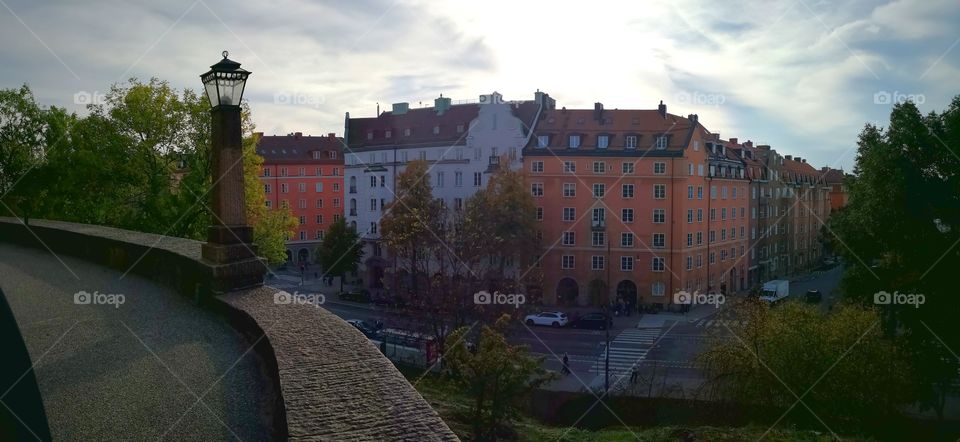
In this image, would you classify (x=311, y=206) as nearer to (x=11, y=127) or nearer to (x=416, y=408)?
(x=11, y=127)

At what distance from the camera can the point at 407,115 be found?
65.0 m

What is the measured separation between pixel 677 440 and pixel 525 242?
3131cm

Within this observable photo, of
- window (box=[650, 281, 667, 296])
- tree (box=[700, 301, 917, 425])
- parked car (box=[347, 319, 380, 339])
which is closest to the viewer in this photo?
tree (box=[700, 301, 917, 425])

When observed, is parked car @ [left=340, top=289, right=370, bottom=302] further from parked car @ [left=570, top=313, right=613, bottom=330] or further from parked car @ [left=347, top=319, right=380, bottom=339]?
parked car @ [left=570, top=313, right=613, bottom=330]

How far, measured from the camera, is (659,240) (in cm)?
5284

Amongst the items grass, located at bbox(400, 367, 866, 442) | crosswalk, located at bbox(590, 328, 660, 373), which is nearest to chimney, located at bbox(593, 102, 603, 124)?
crosswalk, located at bbox(590, 328, 660, 373)

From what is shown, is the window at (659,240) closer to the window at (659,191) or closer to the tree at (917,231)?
the window at (659,191)

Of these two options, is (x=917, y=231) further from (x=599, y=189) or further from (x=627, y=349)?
(x=599, y=189)

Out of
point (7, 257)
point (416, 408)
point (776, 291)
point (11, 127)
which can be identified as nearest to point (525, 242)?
point (776, 291)

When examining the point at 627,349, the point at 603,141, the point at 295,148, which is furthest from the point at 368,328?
the point at 295,148

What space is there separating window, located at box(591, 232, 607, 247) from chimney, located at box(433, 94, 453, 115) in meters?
18.4

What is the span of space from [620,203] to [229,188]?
1754 inches

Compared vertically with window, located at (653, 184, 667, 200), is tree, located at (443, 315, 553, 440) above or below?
below

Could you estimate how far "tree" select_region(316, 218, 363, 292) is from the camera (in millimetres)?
59219
